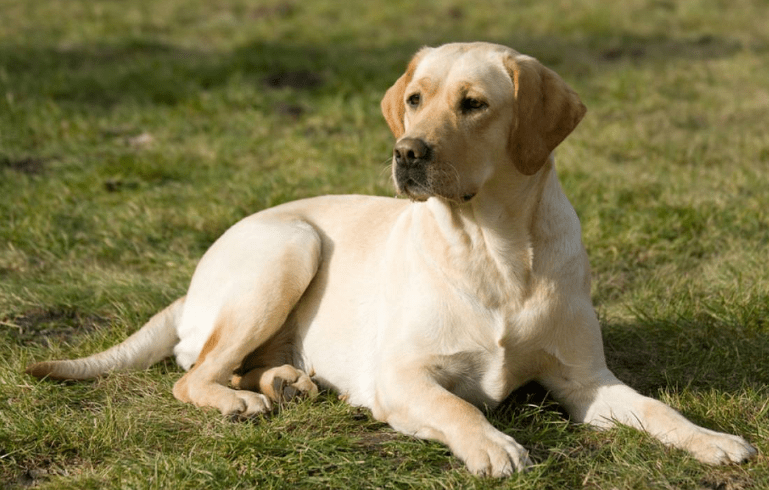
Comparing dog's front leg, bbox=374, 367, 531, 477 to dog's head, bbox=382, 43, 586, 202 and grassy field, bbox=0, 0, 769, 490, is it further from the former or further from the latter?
dog's head, bbox=382, 43, 586, 202

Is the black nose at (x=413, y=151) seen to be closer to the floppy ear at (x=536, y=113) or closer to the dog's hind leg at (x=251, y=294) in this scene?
the floppy ear at (x=536, y=113)

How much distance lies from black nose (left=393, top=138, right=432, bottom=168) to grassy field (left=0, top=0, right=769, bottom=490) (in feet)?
3.23

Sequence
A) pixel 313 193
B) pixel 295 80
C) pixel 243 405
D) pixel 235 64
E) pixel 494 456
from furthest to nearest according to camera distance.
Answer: pixel 235 64, pixel 295 80, pixel 313 193, pixel 243 405, pixel 494 456

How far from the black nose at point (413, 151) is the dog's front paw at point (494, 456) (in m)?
0.95

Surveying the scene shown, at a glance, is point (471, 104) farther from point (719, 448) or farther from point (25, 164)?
point (25, 164)

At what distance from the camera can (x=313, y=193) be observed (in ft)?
19.5

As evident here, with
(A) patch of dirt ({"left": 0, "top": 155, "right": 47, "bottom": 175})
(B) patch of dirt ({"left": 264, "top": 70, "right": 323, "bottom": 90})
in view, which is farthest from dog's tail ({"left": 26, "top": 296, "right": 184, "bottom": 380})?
(B) patch of dirt ({"left": 264, "top": 70, "right": 323, "bottom": 90})

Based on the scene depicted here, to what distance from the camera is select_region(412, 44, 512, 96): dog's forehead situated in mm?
3158

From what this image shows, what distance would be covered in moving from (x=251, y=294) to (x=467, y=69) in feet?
4.27

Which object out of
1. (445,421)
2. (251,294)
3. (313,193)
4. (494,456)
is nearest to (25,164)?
(313,193)

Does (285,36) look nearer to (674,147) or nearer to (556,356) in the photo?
(674,147)

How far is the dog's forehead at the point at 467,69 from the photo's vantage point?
3.16 m

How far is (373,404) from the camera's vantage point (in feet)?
11.0

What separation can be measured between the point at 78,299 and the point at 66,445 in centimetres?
155
